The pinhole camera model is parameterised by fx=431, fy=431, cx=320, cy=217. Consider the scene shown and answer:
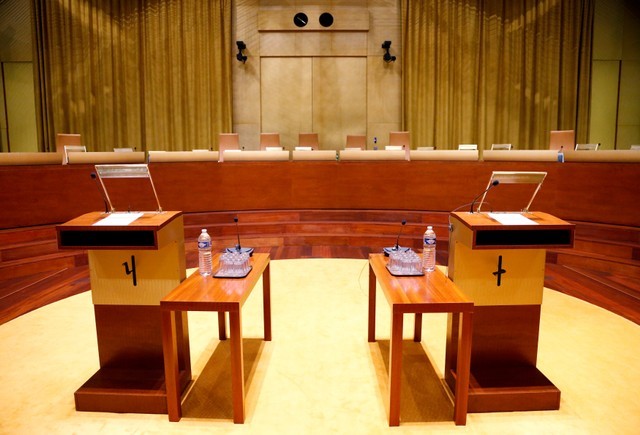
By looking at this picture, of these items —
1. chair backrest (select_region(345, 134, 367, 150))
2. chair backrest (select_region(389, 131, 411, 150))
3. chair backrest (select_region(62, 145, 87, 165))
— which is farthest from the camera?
chair backrest (select_region(345, 134, 367, 150))

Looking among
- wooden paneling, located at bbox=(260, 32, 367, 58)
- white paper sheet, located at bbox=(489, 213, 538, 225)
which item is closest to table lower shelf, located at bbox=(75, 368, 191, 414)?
white paper sheet, located at bbox=(489, 213, 538, 225)

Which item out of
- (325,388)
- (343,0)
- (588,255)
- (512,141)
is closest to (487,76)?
(512,141)

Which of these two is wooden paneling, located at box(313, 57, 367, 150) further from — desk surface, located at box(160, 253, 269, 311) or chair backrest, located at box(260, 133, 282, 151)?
desk surface, located at box(160, 253, 269, 311)

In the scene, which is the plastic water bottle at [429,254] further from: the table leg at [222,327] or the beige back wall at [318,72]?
the beige back wall at [318,72]

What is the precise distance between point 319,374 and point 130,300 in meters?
0.99

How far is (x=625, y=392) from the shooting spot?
6.66 feet

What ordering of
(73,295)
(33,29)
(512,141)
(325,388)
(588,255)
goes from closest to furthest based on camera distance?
(325,388) → (73,295) → (588,255) → (33,29) → (512,141)

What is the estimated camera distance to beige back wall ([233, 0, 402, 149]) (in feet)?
26.7

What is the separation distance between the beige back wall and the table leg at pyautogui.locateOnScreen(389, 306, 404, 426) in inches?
273

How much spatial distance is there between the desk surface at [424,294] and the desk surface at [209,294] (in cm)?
64

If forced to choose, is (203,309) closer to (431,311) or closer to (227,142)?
(431,311)

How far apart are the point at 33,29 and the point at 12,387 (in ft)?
25.9

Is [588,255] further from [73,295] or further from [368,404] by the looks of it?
[73,295]

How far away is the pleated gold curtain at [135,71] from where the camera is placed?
25.9ft
